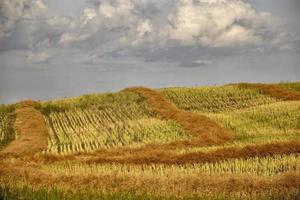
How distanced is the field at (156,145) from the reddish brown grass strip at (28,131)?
0.26 feet

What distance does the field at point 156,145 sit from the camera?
17469mm

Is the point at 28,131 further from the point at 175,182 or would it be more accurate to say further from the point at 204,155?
the point at 175,182

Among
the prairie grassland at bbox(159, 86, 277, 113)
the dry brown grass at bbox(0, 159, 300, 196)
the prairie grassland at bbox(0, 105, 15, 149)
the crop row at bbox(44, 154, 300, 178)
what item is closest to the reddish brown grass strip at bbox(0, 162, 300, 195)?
the dry brown grass at bbox(0, 159, 300, 196)

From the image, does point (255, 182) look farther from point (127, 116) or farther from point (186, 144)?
point (127, 116)

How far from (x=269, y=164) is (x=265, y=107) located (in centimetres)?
1917

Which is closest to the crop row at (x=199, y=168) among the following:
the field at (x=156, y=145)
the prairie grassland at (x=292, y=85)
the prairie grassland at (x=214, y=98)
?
the field at (x=156, y=145)

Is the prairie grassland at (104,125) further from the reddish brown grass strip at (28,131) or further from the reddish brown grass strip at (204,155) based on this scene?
the reddish brown grass strip at (204,155)

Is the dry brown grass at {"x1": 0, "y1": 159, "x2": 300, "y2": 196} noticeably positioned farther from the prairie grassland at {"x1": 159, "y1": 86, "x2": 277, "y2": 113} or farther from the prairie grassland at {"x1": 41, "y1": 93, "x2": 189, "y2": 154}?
the prairie grassland at {"x1": 159, "y1": 86, "x2": 277, "y2": 113}

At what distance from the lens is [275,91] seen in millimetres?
49719

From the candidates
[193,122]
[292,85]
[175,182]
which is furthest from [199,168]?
[292,85]

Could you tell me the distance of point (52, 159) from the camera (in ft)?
92.7

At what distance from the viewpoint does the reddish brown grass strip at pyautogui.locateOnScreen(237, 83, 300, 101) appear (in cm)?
4762

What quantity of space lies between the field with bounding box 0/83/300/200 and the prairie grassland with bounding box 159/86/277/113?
0.29 ft

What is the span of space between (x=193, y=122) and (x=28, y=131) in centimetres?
1119
